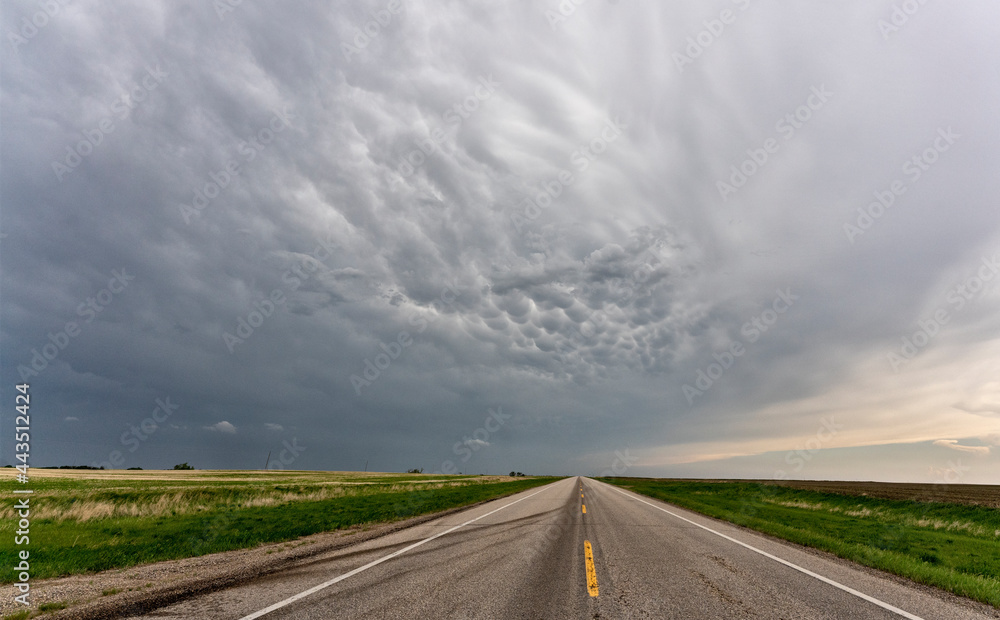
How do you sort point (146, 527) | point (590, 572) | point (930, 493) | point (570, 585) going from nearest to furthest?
point (570, 585)
point (590, 572)
point (146, 527)
point (930, 493)

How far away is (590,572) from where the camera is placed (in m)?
7.96

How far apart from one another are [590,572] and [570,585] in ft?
3.38

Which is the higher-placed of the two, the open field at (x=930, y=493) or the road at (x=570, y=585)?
the road at (x=570, y=585)

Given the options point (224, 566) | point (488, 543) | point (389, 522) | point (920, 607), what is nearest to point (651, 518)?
point (488, 543)

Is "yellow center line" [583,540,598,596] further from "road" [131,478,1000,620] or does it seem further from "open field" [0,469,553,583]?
"open field" [0,469,553,583]

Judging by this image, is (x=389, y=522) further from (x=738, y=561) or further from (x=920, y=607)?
(x=920, y=607)

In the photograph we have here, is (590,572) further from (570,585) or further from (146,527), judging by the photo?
(146,527)

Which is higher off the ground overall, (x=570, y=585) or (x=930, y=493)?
(x=570, y=585)

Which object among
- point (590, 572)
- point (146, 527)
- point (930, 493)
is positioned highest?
point (590, 572)

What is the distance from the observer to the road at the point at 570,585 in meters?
5.90

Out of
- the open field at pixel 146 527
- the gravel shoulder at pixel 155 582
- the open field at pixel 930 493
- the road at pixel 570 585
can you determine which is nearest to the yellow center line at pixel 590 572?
the road at pixel 570 585

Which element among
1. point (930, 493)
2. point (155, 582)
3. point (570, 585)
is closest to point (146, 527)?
point (155, 582)

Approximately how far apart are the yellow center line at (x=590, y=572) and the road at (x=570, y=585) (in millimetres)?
20

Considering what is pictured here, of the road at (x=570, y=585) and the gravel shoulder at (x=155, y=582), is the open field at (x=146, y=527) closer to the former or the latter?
the gravel shoulder at (x=155, y=582)
